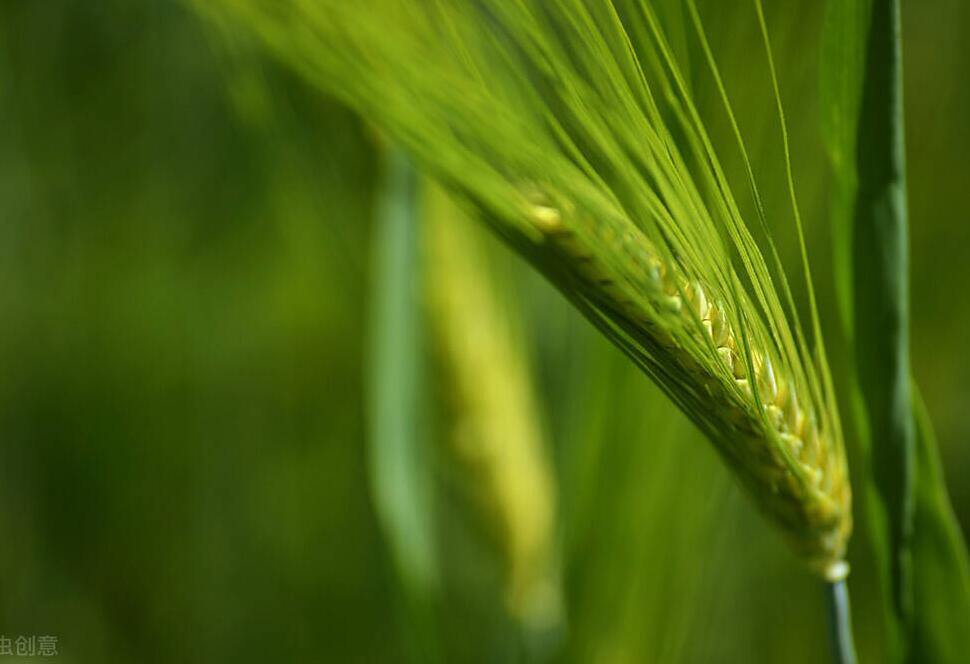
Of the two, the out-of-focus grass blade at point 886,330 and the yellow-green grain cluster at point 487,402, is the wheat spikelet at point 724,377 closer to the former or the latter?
the out-of-focus grass blade at point 886,330

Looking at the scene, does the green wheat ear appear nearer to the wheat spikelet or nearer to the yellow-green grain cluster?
the wheat spikelet

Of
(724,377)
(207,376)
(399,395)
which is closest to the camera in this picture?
(724,377)

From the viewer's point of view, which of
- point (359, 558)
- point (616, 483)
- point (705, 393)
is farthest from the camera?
point (359, 558)

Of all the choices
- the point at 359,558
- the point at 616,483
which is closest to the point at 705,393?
the point at 616,483

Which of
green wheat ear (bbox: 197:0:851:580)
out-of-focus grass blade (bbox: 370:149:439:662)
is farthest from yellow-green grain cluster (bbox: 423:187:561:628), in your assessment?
green wheat ear (bbox: 197:0:851:580)

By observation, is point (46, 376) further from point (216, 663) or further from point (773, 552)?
point (773, 552)

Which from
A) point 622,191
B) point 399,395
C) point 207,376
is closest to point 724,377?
point 622,191

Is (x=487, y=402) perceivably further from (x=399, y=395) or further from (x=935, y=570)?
(x=935, y=570)

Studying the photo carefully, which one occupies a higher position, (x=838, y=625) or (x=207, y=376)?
(x=207, y=376)
